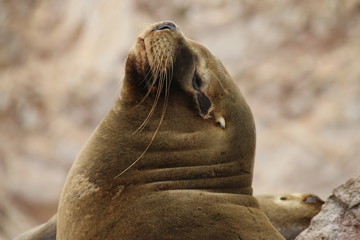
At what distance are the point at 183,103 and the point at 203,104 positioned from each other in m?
0.12

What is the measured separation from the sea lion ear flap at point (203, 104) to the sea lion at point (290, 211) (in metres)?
0.89

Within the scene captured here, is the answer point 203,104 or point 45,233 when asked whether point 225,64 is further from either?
point 203,104

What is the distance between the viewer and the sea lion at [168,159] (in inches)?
128

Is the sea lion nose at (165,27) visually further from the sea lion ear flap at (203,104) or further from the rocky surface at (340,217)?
the rocky surface at (340,217)

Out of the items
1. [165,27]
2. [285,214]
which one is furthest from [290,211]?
[165,27]

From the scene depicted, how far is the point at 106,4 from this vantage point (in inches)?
542

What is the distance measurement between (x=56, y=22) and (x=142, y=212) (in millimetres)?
12101

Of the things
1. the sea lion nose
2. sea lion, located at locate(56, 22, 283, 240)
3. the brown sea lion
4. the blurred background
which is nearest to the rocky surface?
sea lion, located at locate(56, 22, 283, 240)

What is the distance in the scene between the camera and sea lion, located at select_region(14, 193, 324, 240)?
4191mm

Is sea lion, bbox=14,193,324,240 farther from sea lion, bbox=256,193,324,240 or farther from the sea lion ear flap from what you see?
the sea lion ear flap

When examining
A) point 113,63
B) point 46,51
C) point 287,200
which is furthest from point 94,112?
point 287,200

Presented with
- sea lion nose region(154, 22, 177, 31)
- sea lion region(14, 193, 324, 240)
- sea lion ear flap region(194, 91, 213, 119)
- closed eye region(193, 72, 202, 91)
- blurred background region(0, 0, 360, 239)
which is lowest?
sea lion region(14, 193, 324, 240)

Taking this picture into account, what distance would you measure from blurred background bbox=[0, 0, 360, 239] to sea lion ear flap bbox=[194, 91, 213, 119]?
694 centimetres

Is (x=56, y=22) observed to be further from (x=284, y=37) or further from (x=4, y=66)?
(x=284, y=37)
